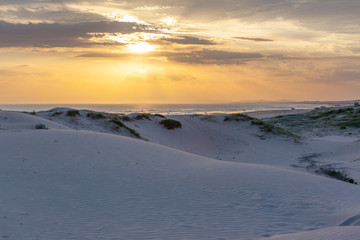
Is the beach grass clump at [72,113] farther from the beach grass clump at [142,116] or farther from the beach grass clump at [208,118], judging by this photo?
the beach grass clump at [208,118]

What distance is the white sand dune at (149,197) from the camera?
6.39 meters

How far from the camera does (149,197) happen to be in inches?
321

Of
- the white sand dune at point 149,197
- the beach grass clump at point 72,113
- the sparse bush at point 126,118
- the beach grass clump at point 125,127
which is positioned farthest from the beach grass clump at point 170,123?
the white sand dune at point 149,197

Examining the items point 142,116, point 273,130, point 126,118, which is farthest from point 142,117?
point 273,130

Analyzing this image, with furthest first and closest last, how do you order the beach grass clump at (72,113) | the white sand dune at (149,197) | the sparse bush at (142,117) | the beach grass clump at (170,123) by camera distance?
the sparse bush at (142,117)
the beach grass clump at (170,123)
the beach grass clump at (72,113)
the white sand dune at (149,197)

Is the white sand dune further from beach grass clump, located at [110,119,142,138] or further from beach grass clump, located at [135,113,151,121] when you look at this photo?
beach grass clump, located at [135,113,151,121]

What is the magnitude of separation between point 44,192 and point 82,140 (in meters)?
4.98

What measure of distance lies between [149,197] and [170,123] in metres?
17.9

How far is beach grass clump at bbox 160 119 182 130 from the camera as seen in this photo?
2569 cm

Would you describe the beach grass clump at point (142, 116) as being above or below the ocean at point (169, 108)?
below

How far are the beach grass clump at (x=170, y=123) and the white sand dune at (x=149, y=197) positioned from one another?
13.2m

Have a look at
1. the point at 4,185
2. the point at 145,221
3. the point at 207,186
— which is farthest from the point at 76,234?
the point at 207,186

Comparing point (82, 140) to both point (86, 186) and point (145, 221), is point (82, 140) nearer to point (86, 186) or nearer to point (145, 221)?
point (86, 186)

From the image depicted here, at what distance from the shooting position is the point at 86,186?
344 inches
